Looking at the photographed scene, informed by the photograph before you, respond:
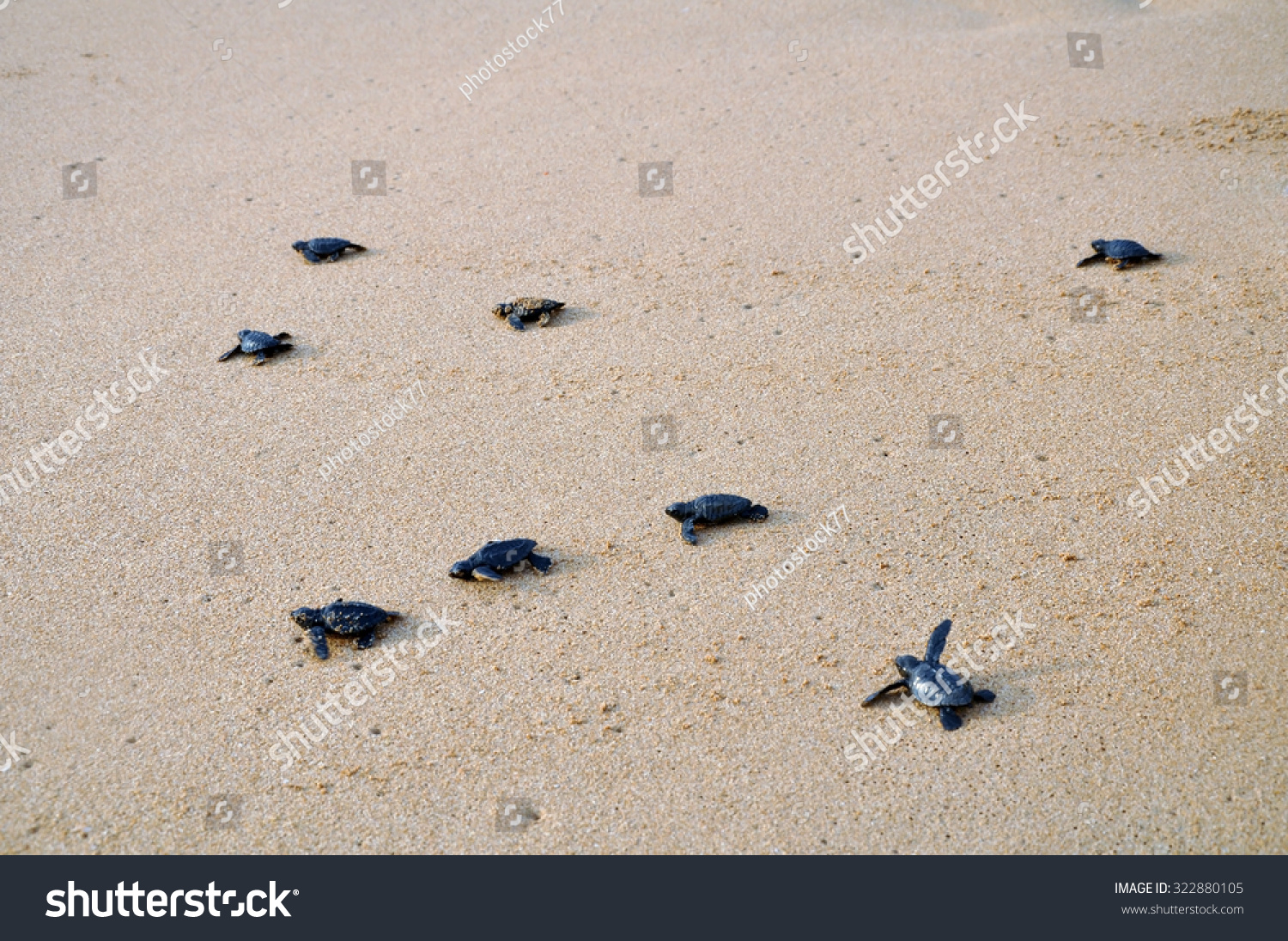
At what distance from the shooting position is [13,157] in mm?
7055

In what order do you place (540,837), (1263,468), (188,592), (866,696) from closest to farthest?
(540,837) → (866,696) → (188,592) → (1263,468)

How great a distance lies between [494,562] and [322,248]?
3069 millimetres

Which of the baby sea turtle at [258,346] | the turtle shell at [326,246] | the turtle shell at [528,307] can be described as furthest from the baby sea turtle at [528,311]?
the turtle shell at [326,246]

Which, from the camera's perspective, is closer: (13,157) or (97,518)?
(97,518)

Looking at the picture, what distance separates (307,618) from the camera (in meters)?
3.55

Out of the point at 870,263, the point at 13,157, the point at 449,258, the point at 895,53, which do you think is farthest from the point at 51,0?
the point at 870,263

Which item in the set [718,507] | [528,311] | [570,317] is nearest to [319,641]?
[718,507]

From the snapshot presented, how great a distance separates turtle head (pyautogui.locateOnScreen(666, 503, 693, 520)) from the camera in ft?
13.0

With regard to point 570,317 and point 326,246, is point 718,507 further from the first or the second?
point 326,246

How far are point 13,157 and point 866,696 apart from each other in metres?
7.09

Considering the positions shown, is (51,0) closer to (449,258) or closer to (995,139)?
(449,258)

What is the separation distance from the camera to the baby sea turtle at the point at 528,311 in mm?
5312

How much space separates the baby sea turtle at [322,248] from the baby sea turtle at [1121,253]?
427 cm

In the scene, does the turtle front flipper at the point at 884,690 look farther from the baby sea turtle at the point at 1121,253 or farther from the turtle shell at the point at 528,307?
the baby sea turtle at the point at 1121,253
